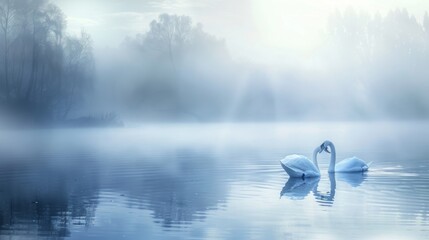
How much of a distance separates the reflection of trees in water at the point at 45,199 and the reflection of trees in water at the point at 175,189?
143cm

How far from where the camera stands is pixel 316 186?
85.7 ft

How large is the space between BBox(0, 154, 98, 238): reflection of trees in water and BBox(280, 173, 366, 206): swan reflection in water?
21.0 feet

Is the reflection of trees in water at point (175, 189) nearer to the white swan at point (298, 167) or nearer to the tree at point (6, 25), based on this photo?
the white swan at point (298, 167)

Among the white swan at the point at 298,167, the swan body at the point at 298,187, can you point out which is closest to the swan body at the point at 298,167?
the white swan at the point at 298,167

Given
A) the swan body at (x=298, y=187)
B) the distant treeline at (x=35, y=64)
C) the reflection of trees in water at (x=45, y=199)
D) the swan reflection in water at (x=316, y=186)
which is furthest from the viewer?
the distant treeline at (x=35, y=64)

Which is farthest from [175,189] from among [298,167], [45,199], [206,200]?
[298,167]

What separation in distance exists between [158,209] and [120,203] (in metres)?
1.68

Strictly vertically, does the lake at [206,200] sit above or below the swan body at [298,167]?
below

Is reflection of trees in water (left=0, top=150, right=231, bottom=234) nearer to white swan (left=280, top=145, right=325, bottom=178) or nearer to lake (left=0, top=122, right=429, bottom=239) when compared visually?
lake (left=0, top=122, right=429, bottom=239)

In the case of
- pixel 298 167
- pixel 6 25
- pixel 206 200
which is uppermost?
pixel 6 25

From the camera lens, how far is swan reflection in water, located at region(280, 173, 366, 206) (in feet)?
74.5

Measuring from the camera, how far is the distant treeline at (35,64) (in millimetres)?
70500

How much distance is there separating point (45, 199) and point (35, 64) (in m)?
52.4

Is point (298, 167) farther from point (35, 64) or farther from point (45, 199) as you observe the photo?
point (35, 64)
